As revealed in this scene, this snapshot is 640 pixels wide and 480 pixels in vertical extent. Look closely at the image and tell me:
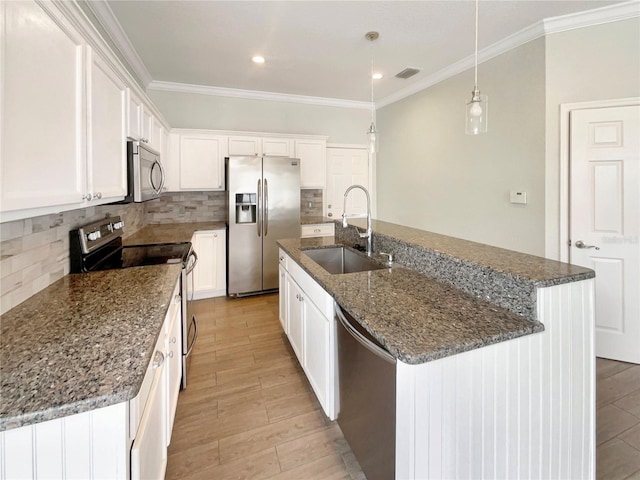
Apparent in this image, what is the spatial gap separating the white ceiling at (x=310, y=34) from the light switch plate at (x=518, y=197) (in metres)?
1.45

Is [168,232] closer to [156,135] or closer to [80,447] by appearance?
[156,135]

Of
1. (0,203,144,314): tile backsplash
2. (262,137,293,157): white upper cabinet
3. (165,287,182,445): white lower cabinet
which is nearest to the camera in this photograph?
(0,203,144,314): tile backsplash

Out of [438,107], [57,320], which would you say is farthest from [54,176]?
[438,107]

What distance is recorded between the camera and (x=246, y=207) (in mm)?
3949

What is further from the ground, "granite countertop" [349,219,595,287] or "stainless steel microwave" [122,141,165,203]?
"stainless steel microwave" [122,141,165,203]

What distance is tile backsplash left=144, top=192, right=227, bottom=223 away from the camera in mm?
4160

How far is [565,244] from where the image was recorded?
2.71 metres

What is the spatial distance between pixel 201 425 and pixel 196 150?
3.23 m

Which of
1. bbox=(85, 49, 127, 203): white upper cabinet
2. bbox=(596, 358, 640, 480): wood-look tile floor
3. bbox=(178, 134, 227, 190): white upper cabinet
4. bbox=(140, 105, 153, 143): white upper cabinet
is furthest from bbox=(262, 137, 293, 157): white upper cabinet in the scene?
bbox=(596, 358, 640, 480): wood-look tile floor

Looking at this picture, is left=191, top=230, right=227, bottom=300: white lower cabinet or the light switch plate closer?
the light switch plate

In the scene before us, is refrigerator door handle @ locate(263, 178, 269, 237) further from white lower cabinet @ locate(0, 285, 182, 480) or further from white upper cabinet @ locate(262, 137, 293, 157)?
white lower cabinet @ locate(0, 285, 182, 480)

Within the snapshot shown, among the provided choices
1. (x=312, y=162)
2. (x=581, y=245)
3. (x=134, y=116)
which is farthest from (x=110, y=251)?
(x=581, y=245)

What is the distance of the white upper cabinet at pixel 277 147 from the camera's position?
14.0ft

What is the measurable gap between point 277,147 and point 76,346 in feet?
12.2
